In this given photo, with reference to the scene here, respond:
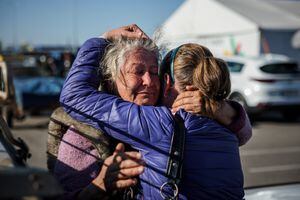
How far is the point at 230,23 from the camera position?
61.6 ft

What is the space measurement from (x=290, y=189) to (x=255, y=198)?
234 mm

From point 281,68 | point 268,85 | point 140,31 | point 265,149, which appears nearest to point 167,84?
point 140,31

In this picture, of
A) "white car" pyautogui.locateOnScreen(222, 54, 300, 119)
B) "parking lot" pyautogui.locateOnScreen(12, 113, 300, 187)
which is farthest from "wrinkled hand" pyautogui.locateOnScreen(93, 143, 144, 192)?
"white car" pyautogui.locateOnScreen(222, 54, 300, 119)

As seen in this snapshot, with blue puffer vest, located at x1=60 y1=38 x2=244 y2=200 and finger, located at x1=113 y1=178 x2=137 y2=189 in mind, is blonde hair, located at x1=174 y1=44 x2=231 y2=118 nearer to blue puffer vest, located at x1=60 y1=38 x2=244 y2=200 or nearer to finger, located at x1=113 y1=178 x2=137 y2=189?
blue puffer vest, located at x1=60 y1=38 x2=244 y2=200

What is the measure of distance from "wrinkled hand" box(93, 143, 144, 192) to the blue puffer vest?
73 millimetres

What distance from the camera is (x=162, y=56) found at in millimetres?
2199

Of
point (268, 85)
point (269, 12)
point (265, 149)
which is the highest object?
point (269, 12)

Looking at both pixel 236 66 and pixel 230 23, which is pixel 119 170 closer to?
pixel 236 66

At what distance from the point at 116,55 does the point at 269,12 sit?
60.6ft

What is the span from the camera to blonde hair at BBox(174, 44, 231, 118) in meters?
1.77

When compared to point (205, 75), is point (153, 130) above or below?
below

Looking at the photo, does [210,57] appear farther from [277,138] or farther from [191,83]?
[277,138]

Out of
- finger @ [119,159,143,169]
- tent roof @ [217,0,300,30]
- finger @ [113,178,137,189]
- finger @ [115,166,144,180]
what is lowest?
tent roof @ [217,0,300,30]

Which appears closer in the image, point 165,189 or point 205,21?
point 165,189
